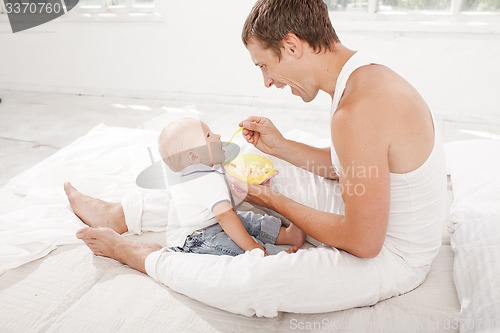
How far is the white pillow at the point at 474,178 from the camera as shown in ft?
5.29

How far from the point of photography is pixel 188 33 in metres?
3.57

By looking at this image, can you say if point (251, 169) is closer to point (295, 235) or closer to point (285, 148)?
point (285, 148)

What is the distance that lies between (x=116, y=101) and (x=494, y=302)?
339 cm

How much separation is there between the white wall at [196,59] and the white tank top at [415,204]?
75.7 inches

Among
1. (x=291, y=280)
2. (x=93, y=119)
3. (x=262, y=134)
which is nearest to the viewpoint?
(x=291, y=280)

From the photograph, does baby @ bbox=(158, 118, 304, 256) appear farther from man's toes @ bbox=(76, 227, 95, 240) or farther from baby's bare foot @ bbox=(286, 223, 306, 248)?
man's toes @ bbox=(76, 227, 95, 240)

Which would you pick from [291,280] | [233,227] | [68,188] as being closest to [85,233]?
[68,188]

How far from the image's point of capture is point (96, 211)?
1805 millimetres

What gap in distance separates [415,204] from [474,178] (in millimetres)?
696

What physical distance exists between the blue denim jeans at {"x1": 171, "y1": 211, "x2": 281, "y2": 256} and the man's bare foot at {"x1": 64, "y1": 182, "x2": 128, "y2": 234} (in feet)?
1.07

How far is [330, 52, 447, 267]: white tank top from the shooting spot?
4.00 feet

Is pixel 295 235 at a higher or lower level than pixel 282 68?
lower

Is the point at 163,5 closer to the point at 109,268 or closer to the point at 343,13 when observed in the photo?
the point at 343,13

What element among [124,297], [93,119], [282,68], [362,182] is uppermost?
[282,68]
